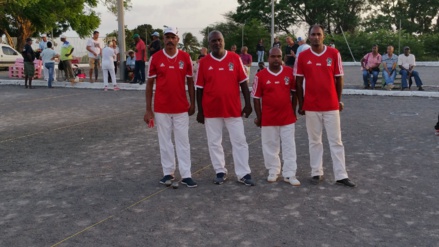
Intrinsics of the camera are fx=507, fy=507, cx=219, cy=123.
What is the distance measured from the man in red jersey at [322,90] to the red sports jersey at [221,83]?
0.75 m

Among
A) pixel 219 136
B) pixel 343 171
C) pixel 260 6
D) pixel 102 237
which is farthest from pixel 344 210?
pixel 260 6

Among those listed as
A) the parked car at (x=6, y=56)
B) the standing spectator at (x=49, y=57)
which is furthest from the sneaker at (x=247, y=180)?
the parked car at (x=6, y=56)

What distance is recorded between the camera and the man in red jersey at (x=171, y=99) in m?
5.91

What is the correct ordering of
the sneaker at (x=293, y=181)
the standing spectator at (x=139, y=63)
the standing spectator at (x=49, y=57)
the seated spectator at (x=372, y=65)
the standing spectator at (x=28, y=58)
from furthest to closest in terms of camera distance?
the standing spectator at (x=49, y=57) → the standing spectator at (x=28, y=58) → the standing spectator at (x=139, y=63) → the seated spectator at (x=372, y=65) → the sneaker at (x=293, y=181)

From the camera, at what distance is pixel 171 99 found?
19.4 feet

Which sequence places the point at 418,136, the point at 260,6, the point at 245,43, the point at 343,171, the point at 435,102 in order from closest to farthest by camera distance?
the point at 343,171 < the point at 418,136 < the point at 435,102 < the point at 245,43 < the point at 260,6

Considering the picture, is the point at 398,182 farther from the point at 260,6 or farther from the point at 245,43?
the point at 260,6

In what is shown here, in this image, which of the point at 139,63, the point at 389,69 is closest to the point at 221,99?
the point at 389,69

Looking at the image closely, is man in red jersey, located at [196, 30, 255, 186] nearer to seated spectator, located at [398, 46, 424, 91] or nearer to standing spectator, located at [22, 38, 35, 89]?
seated spectator, located at [398, 46, 424, 91]

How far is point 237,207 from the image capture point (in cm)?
521

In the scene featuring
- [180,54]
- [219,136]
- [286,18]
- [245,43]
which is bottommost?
[219,136]

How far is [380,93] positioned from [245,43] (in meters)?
23.8

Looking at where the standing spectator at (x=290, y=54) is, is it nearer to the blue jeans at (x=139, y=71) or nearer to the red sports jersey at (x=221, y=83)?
the blue jeans at (x=139, y=71)

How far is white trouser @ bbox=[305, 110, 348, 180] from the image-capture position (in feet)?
19.5
